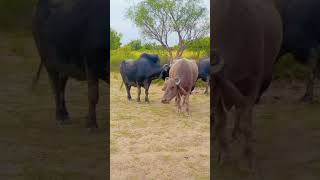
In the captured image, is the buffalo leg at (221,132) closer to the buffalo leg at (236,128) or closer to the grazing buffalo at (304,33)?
the buffalo leg at (236,128)

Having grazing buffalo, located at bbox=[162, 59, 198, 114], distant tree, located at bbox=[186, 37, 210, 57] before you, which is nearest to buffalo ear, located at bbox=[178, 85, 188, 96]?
grazing buffalo, located at bbox=[162, 59, 198, 114]

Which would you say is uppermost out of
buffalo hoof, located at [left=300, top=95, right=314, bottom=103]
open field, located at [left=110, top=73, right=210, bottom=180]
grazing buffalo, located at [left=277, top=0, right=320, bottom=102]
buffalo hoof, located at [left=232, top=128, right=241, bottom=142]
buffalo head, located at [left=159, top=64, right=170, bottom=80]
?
grazing buffalo, located at [left=277, top=0, right=320, bottom=102]

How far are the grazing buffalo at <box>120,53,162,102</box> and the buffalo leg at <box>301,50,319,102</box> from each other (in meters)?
3.93

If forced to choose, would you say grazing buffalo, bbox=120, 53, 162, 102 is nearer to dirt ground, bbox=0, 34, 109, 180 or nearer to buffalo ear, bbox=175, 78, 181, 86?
buffalo ear, bbox=175, 78, 181, 86

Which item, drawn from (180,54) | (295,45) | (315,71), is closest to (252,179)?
(295,45)

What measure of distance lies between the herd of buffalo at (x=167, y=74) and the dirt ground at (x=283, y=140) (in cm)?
255

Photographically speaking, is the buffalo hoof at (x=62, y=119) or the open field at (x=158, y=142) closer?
the open field at (x=158, y=142)

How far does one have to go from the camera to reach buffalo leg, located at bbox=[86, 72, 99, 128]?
13.1 feet

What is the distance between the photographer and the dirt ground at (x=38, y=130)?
3480 millimetres

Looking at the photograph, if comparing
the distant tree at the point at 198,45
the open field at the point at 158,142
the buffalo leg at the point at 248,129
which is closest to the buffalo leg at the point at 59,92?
the open field at the point at 158,142

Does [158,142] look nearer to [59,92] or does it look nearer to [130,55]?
[59,92]

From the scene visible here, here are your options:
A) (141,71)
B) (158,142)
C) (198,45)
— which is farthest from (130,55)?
(158,142)

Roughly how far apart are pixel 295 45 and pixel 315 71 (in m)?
0.67

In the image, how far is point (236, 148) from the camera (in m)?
3.54
